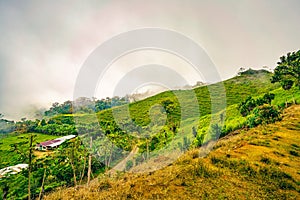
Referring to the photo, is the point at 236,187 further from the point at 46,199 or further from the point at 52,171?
the point at 52,171

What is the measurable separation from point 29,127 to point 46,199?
6757 cm

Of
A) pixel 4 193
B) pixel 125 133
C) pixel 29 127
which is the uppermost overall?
pixel 29 127

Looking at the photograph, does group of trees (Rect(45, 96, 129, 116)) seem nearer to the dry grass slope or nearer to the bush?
the bush

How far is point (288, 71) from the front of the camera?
30344 millimetres

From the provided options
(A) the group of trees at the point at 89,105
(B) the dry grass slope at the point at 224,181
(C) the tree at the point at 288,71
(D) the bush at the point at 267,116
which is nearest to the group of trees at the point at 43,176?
(B) the dry grass slope at the point at 224,181

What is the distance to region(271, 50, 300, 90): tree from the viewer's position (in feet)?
97.0

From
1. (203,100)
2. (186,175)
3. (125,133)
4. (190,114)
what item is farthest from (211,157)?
(203,100)

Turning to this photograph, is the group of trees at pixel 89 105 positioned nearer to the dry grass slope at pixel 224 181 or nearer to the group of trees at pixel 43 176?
the group of trees at pixel 43 176

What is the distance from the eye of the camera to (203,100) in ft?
220

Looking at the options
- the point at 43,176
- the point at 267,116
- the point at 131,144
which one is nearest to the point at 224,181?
the point at 267,116

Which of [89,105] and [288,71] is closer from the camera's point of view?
[288,71]

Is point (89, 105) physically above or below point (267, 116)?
above

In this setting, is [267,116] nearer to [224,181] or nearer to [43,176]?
[224,181]

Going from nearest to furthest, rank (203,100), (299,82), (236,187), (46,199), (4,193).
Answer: (236,187) < (46,199) < (4,193) < (299,82) < (203,100)
